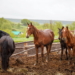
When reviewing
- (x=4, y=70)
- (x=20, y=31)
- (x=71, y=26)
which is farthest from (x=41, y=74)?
(x=71, y=26)

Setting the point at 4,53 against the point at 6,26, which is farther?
the point at 6,26

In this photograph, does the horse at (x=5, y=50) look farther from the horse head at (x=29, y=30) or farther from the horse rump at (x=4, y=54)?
the horse head at (x=29, y=30)

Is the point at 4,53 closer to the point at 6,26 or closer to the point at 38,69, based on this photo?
the point at 38,69

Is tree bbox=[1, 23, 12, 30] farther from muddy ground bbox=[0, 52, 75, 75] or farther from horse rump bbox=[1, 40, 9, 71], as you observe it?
horse rump bbox=[1, 40, 9, 71]

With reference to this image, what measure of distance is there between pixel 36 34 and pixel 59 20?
2715 millimetres

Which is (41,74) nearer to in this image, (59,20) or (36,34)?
(36,34)

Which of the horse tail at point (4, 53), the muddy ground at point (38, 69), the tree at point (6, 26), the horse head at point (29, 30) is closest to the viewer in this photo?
the horse tail at point (4, 53)

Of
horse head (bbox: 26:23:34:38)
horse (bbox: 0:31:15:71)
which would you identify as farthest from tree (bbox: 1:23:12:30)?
horse (bbox: 0:31:15:71)

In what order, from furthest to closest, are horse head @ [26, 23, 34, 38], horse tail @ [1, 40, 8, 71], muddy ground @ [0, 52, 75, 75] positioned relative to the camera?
horse head @ [26, 23, 34, 38], muddy ground @ [0, 52, 75, 75], horse tail @ [1, 40, 8, 71]

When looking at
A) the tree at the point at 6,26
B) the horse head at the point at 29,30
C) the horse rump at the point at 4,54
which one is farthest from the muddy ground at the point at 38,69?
the tree at the point at 6,26

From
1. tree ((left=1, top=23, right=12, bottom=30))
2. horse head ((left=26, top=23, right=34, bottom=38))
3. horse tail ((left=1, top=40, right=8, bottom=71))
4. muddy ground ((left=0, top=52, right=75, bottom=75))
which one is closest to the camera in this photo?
horse tail ((left=1, top=40, right=8, bottom=71))

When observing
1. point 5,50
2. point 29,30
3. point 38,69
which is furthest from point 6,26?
point 5,50

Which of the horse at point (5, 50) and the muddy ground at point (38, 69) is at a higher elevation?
the horse at point (5, 50)

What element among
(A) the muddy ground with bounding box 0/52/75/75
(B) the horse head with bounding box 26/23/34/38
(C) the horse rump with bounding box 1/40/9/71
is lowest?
(A) the muddy ground with bounding box 0/52/75/75
